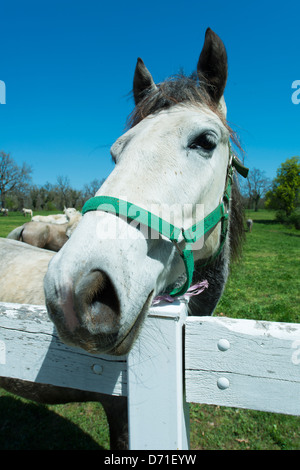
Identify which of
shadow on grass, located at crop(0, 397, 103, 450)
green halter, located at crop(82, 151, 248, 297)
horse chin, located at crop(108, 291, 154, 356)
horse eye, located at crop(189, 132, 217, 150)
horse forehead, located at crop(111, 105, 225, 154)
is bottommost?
shadow on grass, located at crop(0, 397, 103, 450)

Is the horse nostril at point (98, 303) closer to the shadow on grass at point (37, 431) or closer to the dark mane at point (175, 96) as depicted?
the dark mane at point (175, 96)

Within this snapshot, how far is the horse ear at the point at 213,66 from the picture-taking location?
1858 millimetres

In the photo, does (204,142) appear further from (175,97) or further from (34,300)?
(34,300)

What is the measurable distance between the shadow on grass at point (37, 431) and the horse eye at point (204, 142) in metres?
3.25

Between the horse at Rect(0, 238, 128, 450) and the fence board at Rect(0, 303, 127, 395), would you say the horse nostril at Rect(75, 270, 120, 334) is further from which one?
the horse at Rect(0, 238, 128, 450)

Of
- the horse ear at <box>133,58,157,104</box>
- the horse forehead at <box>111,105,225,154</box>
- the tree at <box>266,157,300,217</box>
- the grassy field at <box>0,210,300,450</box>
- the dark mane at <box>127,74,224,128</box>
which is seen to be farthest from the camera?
the tree at <box>266,157,300,217</box>

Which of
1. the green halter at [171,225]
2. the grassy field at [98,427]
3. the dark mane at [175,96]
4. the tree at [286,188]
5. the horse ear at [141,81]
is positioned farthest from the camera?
the tree at [286,188]

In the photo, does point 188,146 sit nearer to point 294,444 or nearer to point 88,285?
point 88,285

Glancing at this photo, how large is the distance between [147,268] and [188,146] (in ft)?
2.40

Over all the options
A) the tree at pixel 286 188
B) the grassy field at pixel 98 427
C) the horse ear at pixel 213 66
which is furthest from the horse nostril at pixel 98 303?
the tree at pixel 286 188

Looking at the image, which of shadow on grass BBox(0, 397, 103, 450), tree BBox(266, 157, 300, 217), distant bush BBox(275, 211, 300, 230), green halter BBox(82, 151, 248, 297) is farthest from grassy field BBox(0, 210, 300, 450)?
tree BBox(266, 157, 300, 217)

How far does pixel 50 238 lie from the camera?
11562 millimetres

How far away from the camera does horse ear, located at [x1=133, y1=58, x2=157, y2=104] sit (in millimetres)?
2217

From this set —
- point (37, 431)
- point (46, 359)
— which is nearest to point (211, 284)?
point (46, 359)
